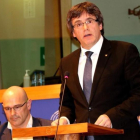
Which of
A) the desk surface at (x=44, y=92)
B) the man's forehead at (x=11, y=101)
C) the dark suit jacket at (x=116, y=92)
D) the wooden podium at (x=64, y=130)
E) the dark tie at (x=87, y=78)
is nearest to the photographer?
the wooden podium at (x=64, y=130)

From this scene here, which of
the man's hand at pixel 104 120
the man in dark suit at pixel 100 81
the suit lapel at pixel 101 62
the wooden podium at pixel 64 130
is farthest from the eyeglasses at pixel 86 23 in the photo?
the wooden podium at pixel 64 130

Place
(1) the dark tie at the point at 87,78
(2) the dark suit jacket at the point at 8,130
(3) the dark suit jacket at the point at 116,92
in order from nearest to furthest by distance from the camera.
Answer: (3) the dark suit jacket at the point at 116,92 → (1) the dark tie at the point at 87,78 → (2) the dark suit jacket at the point at 8,130

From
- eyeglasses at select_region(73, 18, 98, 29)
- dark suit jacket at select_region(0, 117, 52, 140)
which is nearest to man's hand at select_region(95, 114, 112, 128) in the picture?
eyeglasses at select_region(73, 18, 98, 29)

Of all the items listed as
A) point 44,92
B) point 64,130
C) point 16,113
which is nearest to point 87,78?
point 64,130

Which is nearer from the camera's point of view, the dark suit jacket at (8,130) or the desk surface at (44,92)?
the dark suit jacket at (8,130)

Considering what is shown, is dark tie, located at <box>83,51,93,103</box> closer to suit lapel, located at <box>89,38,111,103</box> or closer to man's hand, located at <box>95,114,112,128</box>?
suit lapel, located at <box>89,38,111,103</box>

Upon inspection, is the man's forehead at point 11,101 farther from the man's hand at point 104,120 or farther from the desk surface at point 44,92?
the man's hand at point 104,120

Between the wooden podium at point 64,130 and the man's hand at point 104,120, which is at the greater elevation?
the wooden podium at point 64,130

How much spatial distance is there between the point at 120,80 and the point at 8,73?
2.35 m

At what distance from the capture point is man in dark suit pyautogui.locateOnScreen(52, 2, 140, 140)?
2150 millimetres

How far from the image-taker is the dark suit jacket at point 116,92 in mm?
2141

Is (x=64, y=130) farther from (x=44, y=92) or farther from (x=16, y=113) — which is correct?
(x=44, y=92)

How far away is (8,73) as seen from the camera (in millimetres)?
4363

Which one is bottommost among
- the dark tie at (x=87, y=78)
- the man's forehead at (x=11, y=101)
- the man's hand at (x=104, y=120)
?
the man's forehead at (x=11, y=101)
